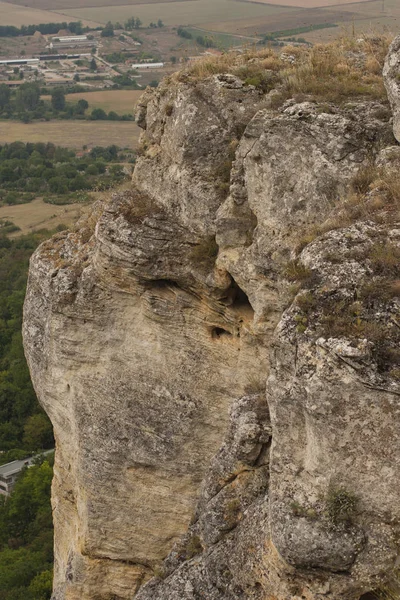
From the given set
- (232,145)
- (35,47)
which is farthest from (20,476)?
(35,47)

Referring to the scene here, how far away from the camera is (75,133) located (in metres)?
121

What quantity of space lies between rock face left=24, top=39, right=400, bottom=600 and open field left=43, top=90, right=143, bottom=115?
107106 mm

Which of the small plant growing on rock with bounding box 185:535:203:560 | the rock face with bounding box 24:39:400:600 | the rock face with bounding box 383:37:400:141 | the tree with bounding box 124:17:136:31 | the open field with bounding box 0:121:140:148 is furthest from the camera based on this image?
the tree with bounding box 124:17:136:31

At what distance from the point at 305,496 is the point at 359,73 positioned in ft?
27.1

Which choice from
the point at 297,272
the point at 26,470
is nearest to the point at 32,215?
the point at 26,470

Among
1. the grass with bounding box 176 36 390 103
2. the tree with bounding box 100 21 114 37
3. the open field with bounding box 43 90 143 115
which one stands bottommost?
the open field with bounding box 43 90 143 115

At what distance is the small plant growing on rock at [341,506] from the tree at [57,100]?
437ft

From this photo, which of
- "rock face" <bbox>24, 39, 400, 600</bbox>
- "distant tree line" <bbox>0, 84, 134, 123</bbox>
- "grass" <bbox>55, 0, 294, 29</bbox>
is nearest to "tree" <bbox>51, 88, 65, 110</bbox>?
"distant tree line" <bbox>0, 84, 134, 123</bbox>

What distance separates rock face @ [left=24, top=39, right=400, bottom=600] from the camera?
10664mm

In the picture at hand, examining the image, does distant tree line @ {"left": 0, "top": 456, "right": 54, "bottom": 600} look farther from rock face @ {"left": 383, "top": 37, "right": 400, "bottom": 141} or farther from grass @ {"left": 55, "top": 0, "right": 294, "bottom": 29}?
grass @ {"left": 55, "top": 0, "right": 294, "bottom": 29}

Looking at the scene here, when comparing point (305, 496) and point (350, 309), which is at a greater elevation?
point (350, 309)

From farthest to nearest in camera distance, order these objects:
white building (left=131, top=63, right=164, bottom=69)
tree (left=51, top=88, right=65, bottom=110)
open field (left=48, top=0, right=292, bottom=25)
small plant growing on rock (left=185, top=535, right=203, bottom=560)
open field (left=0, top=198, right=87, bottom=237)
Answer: tree (left=51, top=88, right=65, bottom=110) < white building (left=131, top=63, right=164, bottom=69) < open field (left=48, top=0, right=292, bottom=25) < open field (left=0, top=198, right=87, bottom=237) < small plant growing on rock (left=185, top=535, right=203, bottom=560)

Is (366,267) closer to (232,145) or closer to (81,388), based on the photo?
(232,145)

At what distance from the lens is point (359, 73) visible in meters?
15.6
